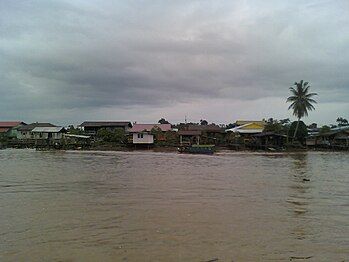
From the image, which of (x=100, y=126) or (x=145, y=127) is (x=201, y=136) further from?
(x=100, y=126)

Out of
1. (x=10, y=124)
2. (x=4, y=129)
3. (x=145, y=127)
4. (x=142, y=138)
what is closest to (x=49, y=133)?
(x=4, y=129)

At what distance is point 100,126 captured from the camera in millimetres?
65250

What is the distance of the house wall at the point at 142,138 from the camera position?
55125 millimetres

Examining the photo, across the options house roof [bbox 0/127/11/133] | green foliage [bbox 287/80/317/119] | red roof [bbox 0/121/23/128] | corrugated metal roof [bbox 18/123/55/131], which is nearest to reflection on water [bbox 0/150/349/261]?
green foliage [bbox 287/80/317/119]

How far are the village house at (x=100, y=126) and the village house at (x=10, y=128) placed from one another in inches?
535

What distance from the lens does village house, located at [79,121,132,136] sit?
64.8m

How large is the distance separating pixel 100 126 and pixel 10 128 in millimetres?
18936

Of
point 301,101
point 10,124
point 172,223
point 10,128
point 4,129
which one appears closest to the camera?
point 172,223

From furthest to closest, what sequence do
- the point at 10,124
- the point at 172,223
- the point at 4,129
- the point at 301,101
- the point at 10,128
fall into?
1. the point at 10,124
2. the point at 4,129
3. the point at 10,128
4. the point at 301,101
5. the point at 172,223

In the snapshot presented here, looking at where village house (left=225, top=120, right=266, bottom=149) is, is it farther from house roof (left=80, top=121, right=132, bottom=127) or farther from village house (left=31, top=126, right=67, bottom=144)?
village house (left=31, top=126, right=67, bottom=144)

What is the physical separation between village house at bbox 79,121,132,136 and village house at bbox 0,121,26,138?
13.6 meters

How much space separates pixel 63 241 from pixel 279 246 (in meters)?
4.22

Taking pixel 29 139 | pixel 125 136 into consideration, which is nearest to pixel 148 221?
pixel 125 136

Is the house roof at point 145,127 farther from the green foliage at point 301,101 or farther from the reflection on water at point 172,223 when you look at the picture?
the reflection on water at point 172,223
